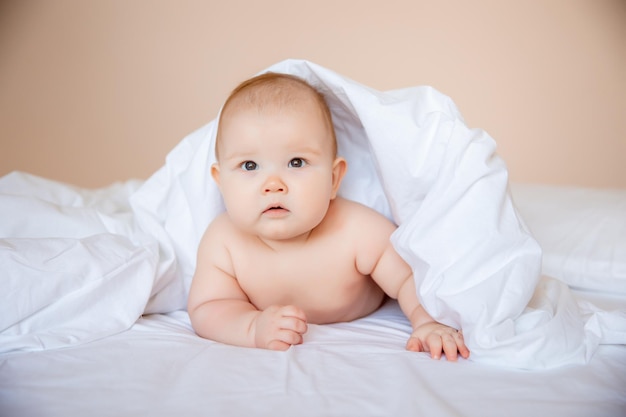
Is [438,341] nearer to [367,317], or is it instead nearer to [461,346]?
[461,346]

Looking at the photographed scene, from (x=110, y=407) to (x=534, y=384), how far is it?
576 millimetres

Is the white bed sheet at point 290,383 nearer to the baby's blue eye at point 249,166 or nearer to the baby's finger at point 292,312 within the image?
the baby's finger at point 292,312

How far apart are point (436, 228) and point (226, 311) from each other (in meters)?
0.42

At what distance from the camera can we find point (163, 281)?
128cm

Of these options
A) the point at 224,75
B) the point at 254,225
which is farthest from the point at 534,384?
the point at 224,75

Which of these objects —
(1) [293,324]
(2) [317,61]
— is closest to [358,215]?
(1) [293,324]

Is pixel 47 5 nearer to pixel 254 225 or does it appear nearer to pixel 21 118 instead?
pixel 21 118

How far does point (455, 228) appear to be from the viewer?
3.34 feet

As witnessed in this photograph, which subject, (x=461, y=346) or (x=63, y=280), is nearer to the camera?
(x=461, y=346)

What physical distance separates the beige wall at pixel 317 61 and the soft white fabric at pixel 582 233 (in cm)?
159

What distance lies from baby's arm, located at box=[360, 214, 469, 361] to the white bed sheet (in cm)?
4

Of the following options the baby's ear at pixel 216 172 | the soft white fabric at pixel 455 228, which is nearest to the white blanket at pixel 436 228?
the soft white fabric at pixel 455 228

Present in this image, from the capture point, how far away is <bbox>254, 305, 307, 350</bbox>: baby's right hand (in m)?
1.00

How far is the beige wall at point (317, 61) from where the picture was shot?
310cm
